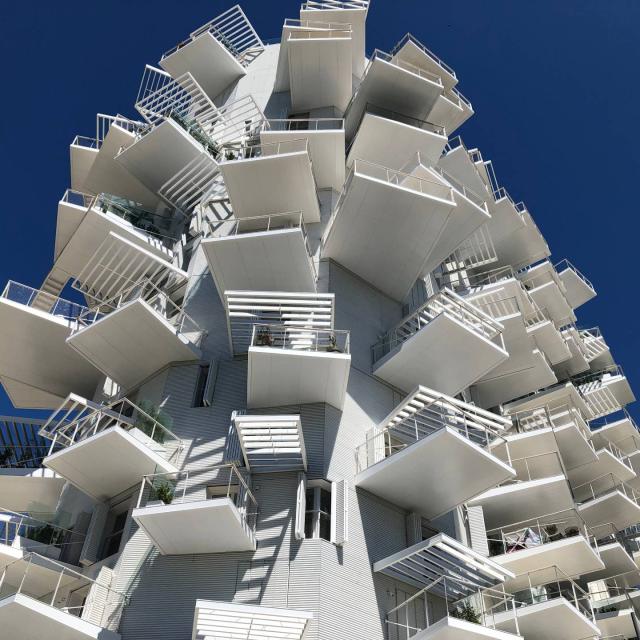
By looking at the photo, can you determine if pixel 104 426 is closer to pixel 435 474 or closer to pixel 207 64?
pixel 435 474

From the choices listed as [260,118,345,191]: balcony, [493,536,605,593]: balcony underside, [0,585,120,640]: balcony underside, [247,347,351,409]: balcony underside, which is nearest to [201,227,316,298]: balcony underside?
[247,347,351,409]: balcony underside

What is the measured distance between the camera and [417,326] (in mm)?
18859

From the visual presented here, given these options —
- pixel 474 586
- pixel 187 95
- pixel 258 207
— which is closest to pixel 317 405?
pixel 474 586

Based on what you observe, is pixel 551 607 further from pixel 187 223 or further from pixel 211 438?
pixel 187 223

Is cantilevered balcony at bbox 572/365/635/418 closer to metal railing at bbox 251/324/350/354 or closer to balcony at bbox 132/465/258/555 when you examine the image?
metal railing at bbox 251/324/350/354

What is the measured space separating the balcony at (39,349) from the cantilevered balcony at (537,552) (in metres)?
14.7

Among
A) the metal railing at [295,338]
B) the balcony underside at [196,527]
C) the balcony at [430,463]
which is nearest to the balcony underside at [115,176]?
the metal railing at [295,338]

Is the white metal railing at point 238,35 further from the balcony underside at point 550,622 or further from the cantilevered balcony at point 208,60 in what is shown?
the balcony underside at point 550,622

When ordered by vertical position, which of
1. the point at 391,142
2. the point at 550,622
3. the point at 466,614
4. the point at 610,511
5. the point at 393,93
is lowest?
the point at 466,614

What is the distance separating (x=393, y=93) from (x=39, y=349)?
16.4 metres

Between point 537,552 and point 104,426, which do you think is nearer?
point 104,426

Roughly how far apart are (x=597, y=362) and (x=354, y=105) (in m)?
22.8

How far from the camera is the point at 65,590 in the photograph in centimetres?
Answer: 1595

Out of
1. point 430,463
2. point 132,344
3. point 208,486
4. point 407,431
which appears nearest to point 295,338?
point 407,431
